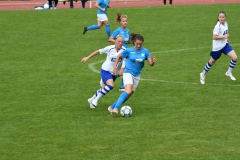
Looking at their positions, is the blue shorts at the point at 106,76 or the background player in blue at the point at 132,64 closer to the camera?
the background player in blue at the point at 132,64

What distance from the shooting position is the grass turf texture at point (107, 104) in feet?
43.4

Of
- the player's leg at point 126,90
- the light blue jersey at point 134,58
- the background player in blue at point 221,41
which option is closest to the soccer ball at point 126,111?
the player's leg at point 126,90

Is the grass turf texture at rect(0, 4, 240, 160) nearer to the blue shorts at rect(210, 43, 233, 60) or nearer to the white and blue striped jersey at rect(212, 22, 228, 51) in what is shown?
the blue shorts at rect(210, 43, 233, 60)

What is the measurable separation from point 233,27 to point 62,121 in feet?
68.8

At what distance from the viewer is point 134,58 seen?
53.0ft

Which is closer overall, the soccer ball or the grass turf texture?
the grass turf texture

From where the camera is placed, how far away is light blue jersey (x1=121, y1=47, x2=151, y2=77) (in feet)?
53.0

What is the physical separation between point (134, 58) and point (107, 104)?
2011mm

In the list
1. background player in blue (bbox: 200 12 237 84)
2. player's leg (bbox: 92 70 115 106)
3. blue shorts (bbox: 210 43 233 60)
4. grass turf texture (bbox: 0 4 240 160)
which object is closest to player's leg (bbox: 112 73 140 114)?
grass turf texture (bbox: 0 4 240 160)

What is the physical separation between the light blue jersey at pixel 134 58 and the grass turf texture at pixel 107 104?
3.44ft

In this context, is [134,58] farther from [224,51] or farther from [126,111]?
[224,51]

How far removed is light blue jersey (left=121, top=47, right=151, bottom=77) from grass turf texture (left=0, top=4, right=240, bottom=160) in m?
1.05

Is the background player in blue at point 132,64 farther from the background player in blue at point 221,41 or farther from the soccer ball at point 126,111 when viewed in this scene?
the background player in blue at point 221,41

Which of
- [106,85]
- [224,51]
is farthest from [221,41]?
[106,85]
